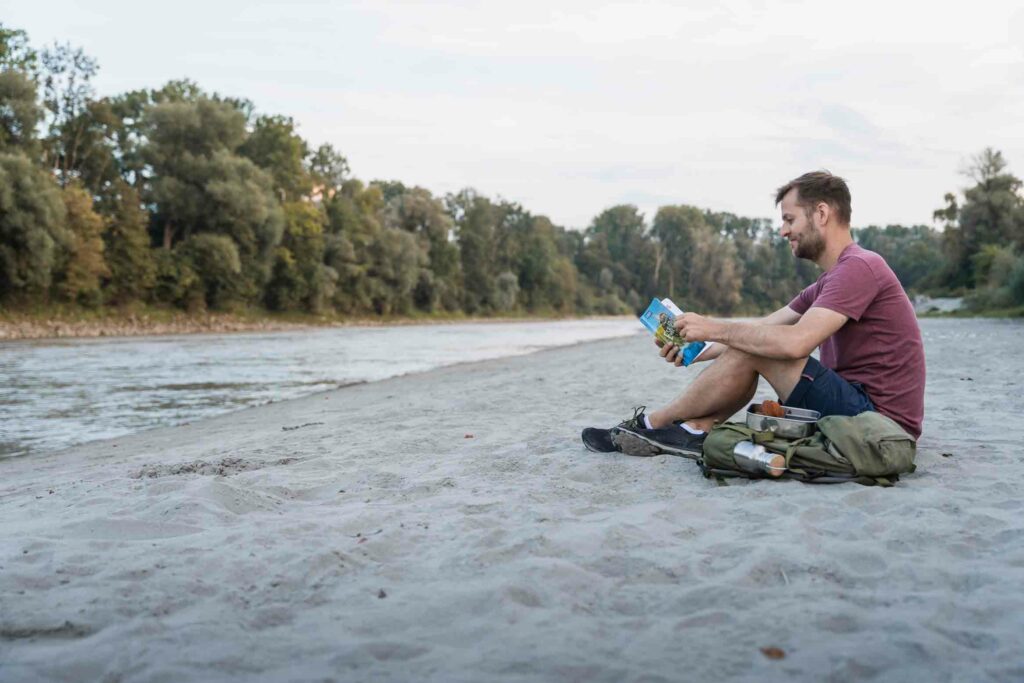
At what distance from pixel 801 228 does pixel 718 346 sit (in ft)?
3.14

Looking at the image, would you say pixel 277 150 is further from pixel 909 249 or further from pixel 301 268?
pixel 909 249

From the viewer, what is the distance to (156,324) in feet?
134

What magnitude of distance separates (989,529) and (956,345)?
14.6 m

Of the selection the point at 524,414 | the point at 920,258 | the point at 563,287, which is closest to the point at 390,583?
the point at 524,414

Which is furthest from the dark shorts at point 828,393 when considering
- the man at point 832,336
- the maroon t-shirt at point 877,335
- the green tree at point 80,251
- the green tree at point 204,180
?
the green tree at point 204,180

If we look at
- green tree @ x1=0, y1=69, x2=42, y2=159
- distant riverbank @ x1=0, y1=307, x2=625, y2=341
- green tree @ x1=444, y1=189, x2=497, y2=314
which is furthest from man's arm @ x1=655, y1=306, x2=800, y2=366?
green tree @ x1=444, y1=189, x2=497, y2=314

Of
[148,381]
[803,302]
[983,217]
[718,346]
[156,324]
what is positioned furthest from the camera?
[983,217]

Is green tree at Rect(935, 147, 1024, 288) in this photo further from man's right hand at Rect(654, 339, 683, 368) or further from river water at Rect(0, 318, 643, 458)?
man's right hand at Rect(654, 339, 683, 368)

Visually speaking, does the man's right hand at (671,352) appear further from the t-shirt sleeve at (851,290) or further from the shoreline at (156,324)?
the shoreline at (156,324)

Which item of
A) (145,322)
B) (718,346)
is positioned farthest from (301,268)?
(718,346)

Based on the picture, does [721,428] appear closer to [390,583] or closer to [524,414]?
[390,583]

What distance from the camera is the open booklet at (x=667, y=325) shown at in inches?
182

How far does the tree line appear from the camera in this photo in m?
35.4

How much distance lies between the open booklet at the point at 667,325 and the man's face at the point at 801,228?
2.43 feet
